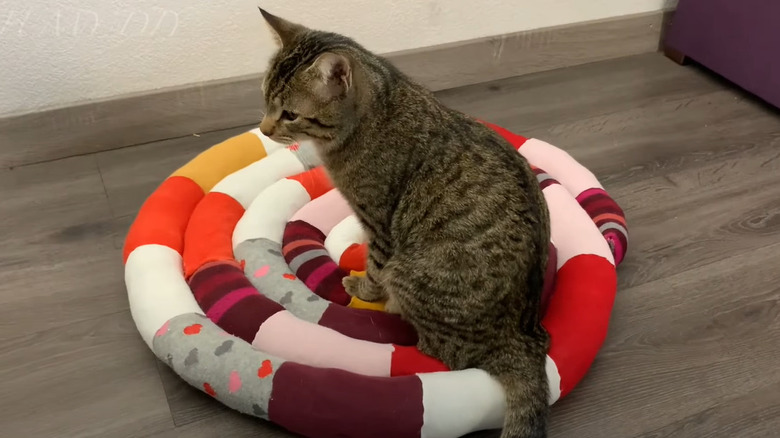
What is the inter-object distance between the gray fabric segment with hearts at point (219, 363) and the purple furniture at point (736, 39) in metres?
2.13

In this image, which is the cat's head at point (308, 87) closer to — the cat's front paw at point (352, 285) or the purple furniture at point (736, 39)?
the cat's front paw at point (352, 285)

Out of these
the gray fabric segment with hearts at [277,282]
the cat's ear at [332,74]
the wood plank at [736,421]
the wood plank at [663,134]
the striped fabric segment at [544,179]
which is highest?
the cat's ear at [332,74]

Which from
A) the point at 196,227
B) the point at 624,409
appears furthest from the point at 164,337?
the point at 624,409

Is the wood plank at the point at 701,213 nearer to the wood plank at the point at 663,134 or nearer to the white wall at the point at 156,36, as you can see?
the wood plank at the point at 663,134

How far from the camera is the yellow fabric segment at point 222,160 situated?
6.03 ft

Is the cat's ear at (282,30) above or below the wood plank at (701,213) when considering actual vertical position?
above

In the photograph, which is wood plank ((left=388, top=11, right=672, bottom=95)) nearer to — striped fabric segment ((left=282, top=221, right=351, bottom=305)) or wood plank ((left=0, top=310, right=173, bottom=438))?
striped fabric segment ((left=282, top=221, right=351, bottom=305))

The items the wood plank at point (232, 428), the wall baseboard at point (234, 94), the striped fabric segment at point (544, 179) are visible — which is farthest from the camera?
the wall baseboard at point (234, 94)

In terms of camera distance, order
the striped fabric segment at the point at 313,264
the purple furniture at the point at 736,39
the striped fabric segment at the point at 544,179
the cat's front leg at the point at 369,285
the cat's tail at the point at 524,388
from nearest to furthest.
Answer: the cat's tail at the point at 524,388, the cat's front leg at the point at 369,285, the striped fabric segment at the point at 313,264, the striped fabric segment at the point at 544,179, the purple furniture at the point at 736,39

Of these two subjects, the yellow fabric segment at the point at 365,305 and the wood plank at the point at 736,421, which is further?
the yellow fabric segment at the point at 365,305

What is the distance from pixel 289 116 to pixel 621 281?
3.15 ft

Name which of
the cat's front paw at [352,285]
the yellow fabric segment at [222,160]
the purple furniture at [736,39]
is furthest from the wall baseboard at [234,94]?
the cat's front paw at [352,285]

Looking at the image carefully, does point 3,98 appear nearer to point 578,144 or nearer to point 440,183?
point 440,183

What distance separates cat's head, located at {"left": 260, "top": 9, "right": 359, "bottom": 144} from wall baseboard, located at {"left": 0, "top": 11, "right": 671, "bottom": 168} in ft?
2.93
